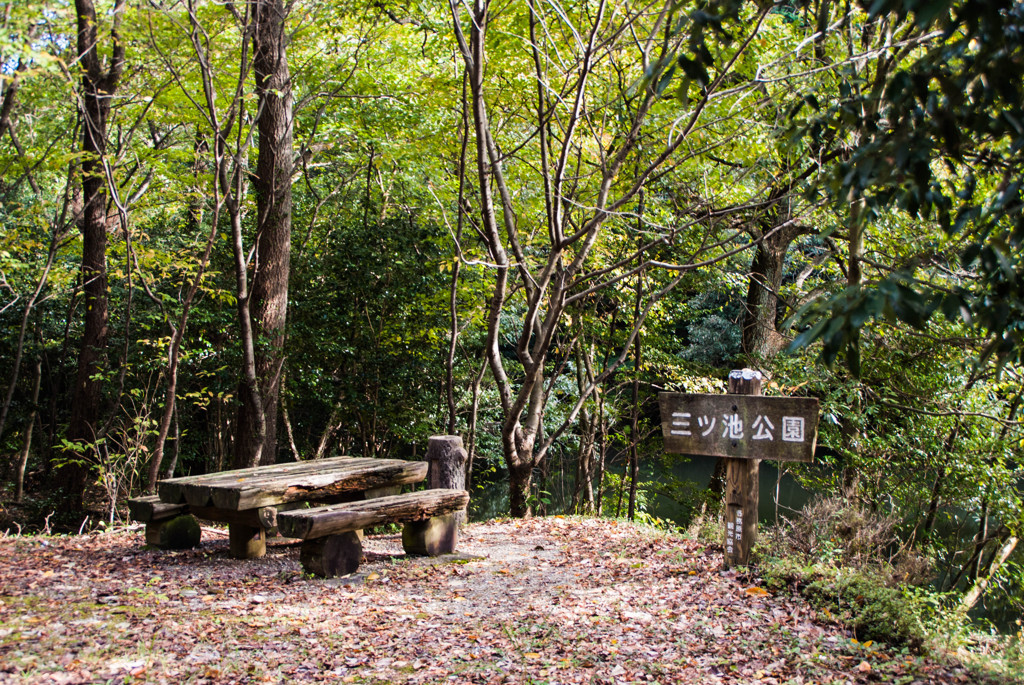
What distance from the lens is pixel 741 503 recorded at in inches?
201

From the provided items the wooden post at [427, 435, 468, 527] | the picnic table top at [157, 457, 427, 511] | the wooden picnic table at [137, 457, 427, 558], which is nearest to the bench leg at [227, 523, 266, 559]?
the wooden picnic table at [137, 457, 427, 558]

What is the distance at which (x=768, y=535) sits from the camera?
224 inches

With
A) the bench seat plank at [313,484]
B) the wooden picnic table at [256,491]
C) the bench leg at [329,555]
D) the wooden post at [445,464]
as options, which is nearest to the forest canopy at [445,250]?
the wooden post at [445,464]

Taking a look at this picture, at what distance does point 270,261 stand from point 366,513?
4814 mm

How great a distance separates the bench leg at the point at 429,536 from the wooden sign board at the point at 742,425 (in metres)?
1.91

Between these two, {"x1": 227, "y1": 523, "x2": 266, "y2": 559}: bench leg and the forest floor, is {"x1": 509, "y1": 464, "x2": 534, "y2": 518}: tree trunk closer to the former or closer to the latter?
the forest floor

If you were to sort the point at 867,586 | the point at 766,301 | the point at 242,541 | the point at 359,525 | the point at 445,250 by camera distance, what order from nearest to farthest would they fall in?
the point at 867,586
the point at 359,525
the point at 242,541
the point at 766,301
the point at 445,250

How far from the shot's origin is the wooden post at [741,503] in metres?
5.09

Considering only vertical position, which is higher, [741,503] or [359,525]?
[741,503]

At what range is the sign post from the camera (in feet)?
15.9

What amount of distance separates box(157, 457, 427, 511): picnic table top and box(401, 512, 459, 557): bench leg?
0.47 metres

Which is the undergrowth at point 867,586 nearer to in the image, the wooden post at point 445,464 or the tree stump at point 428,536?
the tree stump at point 428,536

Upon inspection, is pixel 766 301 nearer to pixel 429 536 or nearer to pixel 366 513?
pixel 429 536

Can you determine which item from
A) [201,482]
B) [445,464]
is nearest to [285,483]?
[201,482]
